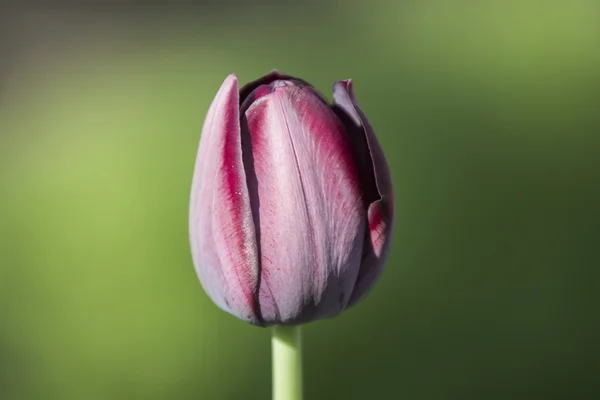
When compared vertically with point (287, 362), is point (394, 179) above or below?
above

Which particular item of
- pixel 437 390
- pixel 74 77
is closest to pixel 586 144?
pixel 437 390

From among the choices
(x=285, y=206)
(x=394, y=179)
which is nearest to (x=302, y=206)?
(x=285, y=206)

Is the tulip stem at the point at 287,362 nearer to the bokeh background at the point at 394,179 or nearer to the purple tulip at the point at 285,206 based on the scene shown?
the purple tulip at the point at 285,206

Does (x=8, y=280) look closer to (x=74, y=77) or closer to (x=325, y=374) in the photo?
(x=74, y=77)

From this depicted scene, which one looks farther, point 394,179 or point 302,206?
point 394,179

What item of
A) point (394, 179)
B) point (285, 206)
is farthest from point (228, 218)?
point (394, 179)

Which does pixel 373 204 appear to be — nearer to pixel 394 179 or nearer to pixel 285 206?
pixel 285 206
